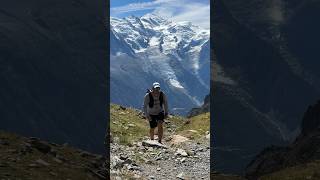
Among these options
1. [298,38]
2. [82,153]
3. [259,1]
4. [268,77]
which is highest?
[259,1]

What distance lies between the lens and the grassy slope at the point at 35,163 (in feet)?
55.3

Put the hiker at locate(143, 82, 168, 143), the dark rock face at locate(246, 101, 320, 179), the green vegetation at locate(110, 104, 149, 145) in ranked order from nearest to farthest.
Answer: the dark rock face at locate(246, 101, 320, 179) → the hiker at locate(143, 82, 168, 143) → the green vegetation at locate(110, 104, 149, 145)

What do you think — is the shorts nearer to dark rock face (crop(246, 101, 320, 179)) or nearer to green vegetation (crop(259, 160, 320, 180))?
dark rock face (crop(246, 101, 320, 179))

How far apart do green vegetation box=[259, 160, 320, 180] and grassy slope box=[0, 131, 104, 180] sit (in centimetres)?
596

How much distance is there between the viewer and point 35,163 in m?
17.8

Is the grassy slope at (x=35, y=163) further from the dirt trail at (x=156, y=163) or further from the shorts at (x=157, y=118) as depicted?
the shorts at (x=157, y=118)

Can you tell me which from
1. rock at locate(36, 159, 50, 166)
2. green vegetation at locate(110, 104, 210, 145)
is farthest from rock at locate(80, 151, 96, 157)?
green vegetation at locate(110, 104, 210, 145)

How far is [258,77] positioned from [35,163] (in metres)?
8.04

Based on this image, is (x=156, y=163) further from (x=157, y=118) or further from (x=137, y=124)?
(x=137, y=124)

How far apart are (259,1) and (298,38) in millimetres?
1872

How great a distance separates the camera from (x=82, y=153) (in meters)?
18.9

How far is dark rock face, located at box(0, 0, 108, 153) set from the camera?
1859 centimetres

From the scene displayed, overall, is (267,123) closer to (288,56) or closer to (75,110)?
Result: (288,56)

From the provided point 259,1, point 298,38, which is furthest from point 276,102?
point 259,1
